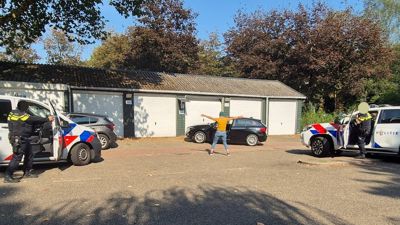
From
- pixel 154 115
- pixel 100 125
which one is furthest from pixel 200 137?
pixel 100 125

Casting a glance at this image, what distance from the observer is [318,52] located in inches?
1221

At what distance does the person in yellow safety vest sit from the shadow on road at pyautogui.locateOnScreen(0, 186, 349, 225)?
21.3ft

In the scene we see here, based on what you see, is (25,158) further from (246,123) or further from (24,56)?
(24,56)

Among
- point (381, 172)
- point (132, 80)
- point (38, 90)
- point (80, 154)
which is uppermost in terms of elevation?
point (132, 80)

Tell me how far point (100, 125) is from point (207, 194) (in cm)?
951

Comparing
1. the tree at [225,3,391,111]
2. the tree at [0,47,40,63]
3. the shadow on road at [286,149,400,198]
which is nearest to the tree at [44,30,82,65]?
the tree at [0,47,40,63]

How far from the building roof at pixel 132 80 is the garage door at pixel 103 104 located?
0.50m

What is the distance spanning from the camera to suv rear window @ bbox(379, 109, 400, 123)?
12.5 metres

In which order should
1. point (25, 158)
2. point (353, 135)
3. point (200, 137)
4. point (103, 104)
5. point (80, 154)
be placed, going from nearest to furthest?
point (25, 158) → point (80, 154) → point (353, 135) → point (200, 137) → point (103, 104)

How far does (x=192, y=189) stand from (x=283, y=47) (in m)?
27.6

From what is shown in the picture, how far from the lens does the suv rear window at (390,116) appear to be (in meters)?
12.5

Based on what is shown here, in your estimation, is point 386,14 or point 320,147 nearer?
point 320,147

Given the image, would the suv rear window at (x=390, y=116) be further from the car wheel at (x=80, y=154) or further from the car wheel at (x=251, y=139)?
the car wheel at (x=80, y=154)

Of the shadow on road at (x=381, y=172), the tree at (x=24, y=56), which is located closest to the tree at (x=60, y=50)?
the tree at (x=24, y=56)
